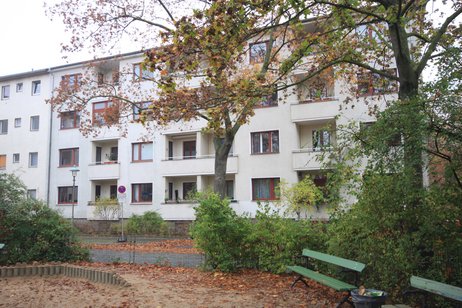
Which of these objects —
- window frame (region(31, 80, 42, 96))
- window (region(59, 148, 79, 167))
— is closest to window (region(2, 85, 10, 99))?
window frame (region(31, 80, 42, 96))

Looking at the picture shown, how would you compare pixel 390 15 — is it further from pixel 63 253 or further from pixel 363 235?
pixel 63 253

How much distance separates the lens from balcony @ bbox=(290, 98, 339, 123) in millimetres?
27188

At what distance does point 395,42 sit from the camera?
33.3 ft

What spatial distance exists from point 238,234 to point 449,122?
19.1ft

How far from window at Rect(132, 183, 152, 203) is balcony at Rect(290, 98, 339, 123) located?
12.7 meters

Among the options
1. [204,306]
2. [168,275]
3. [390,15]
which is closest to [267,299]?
[204,306]

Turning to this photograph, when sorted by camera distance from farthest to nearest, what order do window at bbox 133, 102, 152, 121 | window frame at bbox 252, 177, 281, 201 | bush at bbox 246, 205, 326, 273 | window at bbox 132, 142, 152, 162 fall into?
1. window at bbox 132, 142, 152, 162
2. window frame at bbox 252, 177, 281, 201
3. window at bbox 133, 102, 152, 121
4. bush at bbox 246, 205, 326, 273

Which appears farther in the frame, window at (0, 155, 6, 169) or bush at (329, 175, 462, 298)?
window at (0, 155, 6, 169)

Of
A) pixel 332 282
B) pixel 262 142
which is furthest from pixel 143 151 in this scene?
pixel 332 282

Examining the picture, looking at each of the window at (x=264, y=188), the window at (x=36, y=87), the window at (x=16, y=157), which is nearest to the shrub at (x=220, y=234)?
the window at (x=264, y=188)

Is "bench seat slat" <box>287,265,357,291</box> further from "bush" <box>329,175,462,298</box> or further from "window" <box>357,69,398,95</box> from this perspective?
"window" <box>357,69,398,95</box>

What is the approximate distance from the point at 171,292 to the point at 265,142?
2207cm

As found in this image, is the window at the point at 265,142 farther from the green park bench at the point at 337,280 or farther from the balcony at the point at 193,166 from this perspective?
the green park bench at the point at 337,280

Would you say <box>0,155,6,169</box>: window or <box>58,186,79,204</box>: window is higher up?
<box>0,155,6,169</box>: window
